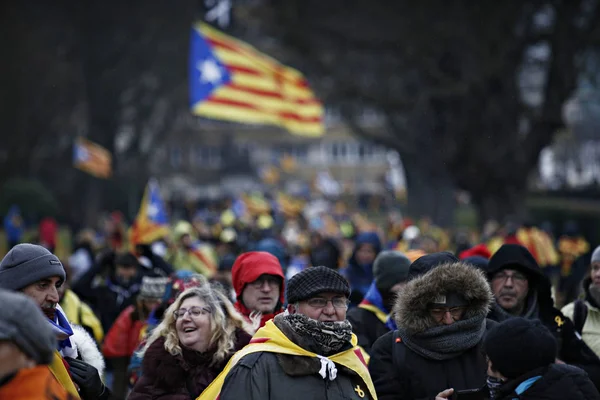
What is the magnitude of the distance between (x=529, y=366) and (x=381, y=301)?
2.73 meters

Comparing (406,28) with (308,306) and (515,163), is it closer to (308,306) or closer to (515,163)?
(515,163)

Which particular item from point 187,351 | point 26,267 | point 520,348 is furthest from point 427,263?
point 26,267

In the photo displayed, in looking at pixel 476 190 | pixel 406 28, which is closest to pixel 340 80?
pixel 406 28

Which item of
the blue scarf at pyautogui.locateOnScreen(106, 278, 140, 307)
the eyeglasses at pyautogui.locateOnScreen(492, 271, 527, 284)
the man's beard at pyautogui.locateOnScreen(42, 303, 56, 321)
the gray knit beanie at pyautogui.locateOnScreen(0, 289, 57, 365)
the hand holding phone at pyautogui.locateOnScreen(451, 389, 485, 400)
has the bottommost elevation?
the blue scarf at pyautogui.locateOnScreen(106, 278, 140, 307)

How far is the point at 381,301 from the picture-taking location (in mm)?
7062

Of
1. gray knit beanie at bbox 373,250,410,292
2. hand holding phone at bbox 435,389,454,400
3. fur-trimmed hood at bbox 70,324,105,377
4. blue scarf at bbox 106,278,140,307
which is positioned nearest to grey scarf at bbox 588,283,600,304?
gray knit beanie at bbox 373,250,410,292

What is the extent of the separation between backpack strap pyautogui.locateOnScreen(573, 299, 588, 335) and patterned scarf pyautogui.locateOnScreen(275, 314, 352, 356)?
247 cm

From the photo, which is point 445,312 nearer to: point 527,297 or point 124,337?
point 527,297

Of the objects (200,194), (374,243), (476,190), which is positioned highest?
(374,243)

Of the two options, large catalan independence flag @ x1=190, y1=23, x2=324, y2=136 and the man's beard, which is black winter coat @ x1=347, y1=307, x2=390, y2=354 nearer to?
the man's beard

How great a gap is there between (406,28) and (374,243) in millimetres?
18046

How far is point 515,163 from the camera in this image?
1105 inches

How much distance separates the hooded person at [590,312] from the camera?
6.74 m

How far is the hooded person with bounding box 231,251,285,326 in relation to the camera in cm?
667
